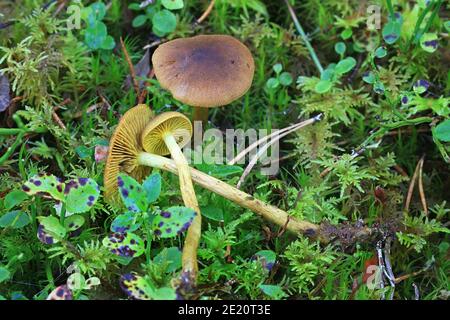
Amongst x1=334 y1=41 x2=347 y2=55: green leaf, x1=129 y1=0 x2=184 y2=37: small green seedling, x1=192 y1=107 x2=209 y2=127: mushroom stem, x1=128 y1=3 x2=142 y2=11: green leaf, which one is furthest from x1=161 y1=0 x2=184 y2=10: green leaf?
x1=334 y1=41 x2=347 y2=55: green leaf

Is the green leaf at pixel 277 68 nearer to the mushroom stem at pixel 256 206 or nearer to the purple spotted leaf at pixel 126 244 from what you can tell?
the mushroom stem at pixel 256 206

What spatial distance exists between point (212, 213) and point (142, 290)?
0.42 meters

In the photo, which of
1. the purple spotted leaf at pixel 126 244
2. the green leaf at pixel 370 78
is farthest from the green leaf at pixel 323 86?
the purple spotted leaf at pixel 126 244

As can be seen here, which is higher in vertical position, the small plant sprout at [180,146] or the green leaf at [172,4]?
the green leaf at [172,4]

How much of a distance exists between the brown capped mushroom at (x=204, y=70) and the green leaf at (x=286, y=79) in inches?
11.5

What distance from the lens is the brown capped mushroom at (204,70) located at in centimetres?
189

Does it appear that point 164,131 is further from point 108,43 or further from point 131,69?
point 108,43

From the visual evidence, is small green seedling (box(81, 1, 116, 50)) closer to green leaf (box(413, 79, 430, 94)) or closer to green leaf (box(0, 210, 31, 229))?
green leaf (box(0, 210, 31, 229))

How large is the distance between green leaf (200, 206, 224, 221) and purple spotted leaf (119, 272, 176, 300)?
1.20 feet

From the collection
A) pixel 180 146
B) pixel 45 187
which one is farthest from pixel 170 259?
pixel 180 146

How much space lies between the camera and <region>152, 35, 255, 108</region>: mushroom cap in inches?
74.3
